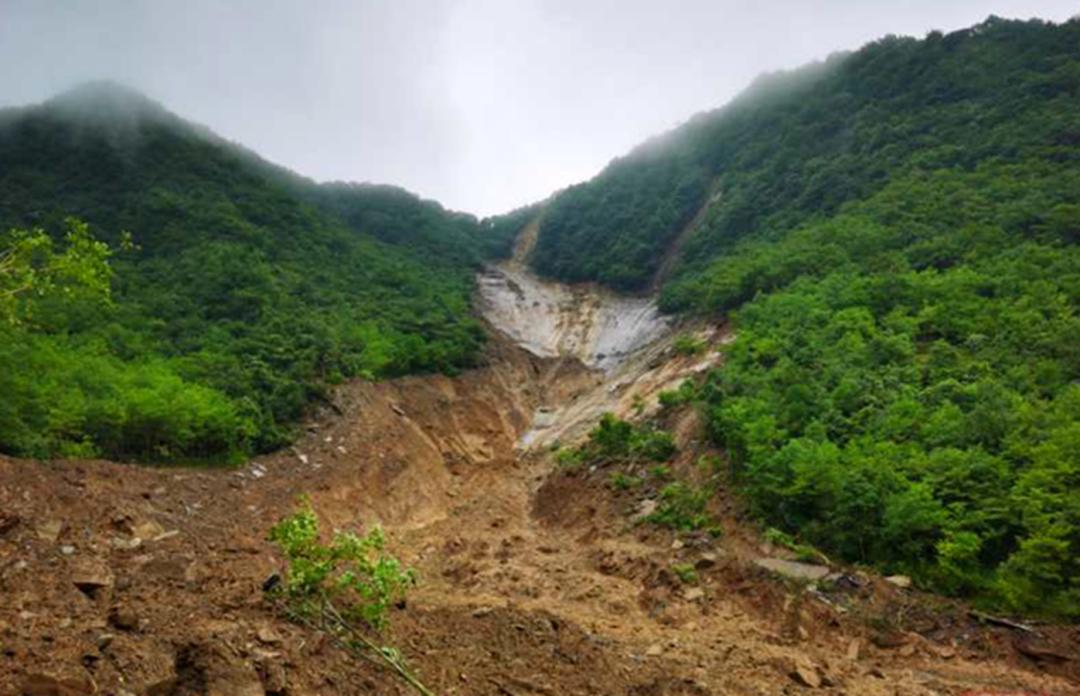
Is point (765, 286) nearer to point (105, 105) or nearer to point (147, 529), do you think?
point (147, 529)

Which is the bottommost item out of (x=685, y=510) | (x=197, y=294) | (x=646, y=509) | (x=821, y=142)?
(x=646, y=509)

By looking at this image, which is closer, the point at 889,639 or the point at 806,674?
the point at 806,674

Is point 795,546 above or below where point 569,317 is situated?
below

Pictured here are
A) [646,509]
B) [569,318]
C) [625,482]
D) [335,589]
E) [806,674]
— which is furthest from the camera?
[569,318]

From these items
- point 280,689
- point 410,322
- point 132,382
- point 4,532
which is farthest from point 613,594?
point 410,322

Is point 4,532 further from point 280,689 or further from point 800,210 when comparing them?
point 800,210

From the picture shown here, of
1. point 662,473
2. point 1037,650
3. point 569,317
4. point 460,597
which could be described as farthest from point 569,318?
point 1037,650

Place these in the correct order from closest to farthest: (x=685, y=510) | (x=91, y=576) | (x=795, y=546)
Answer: (x=91, y=576) < (x=795, y=546) < (x=685, y=510)
